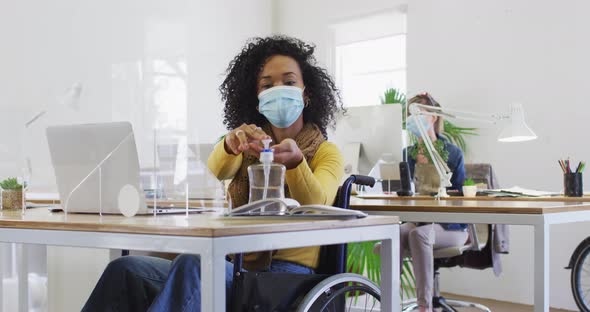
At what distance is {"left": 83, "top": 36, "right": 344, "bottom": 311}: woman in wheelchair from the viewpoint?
5.73ft

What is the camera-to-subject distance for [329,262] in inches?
71.6

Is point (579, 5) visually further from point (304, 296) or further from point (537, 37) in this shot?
point (304, 296)

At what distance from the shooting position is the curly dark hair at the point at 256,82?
2.23 meters

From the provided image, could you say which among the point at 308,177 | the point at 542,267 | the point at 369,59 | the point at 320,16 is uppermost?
the point at 320,16

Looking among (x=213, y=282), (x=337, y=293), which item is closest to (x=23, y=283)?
(x=337, y=293)

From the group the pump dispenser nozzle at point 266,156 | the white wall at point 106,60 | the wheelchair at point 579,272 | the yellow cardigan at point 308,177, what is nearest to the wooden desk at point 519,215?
the yellow cardigan at point 308,177

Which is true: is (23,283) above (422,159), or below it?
below

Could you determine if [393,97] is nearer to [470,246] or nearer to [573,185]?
[470,246]

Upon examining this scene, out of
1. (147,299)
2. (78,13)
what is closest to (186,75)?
(78,13)

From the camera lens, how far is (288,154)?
1.75m

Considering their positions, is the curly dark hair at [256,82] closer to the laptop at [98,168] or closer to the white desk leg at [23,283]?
the laptop at [98,168]

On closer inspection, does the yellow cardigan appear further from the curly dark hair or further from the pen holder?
the pen holder

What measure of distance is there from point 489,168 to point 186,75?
2.74m

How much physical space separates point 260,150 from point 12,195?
927mm
